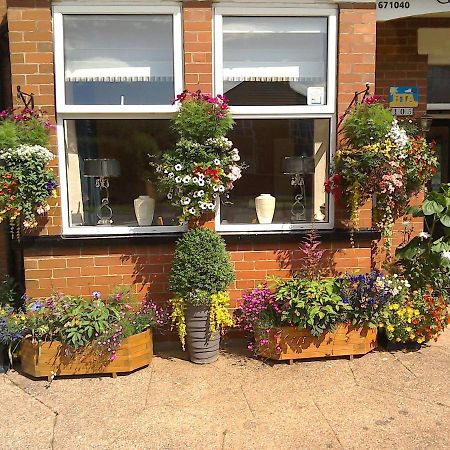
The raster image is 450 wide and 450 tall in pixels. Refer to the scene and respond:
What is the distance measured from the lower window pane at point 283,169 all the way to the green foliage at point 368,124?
1.14 feet

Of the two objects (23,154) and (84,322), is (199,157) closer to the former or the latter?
(23,154)

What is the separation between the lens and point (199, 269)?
412 centimetres

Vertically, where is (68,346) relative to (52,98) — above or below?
below

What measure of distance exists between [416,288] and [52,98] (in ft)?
11.9

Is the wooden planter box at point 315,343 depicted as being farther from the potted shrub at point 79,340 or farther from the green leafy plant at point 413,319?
the potted shrub at point 79,340

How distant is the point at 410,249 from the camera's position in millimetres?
4668

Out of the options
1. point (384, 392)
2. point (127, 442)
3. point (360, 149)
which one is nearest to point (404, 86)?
point (360, 149)

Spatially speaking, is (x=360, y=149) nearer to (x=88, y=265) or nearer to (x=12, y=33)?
(x=88, y=265)

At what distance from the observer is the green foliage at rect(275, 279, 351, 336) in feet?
13.5

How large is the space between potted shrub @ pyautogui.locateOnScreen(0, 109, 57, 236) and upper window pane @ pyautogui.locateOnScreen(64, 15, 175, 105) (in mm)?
489

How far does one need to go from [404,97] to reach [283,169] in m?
1.95

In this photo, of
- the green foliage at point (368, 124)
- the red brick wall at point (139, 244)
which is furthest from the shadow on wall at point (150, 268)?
the green foliage at point (368, 124)

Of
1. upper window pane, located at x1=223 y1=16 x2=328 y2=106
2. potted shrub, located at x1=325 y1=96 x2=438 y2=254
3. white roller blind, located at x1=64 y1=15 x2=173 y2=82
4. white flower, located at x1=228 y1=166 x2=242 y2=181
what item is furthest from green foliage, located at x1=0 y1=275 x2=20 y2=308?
potted shrub, located at x1=325 y1=96 x2=438 y2=254

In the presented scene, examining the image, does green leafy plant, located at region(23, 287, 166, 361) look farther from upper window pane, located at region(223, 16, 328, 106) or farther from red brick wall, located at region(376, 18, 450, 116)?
red brick wall, located at region(376, 18, 450, 116)
